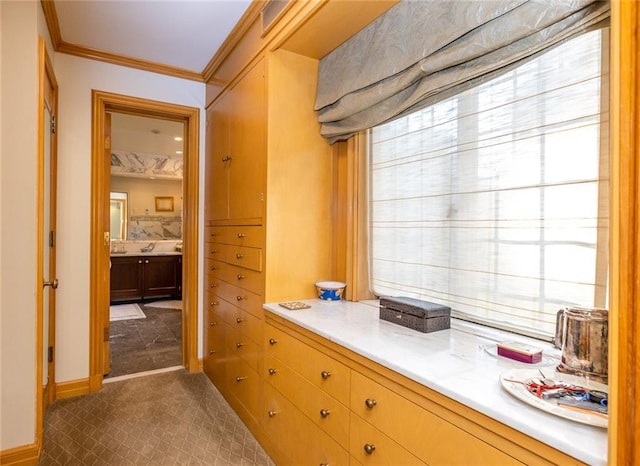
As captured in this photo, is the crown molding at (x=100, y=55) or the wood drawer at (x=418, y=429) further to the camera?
the crown molding at (x=100, y=55)

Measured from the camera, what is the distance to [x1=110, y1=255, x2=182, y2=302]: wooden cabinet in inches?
224

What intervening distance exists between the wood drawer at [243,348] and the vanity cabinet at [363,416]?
16 cm

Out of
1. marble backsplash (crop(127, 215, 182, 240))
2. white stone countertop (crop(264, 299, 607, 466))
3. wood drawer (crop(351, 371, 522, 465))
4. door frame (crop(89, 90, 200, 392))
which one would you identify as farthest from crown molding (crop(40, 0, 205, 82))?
marble backsplash (crop(127, 215, 182, 240))

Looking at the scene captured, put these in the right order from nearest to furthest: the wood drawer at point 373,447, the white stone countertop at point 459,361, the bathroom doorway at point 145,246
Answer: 1. the white stone countertop at point 459,361
2. the wood drawer at point 373,447
3. the bathroom doorway at point 145,246

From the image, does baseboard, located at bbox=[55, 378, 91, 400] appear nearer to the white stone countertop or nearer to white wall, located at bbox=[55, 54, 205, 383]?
white wall, located at bbox=[55, 54, 205, 383]

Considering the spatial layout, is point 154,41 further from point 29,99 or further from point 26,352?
point 26,352

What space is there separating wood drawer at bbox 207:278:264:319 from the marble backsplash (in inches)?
208

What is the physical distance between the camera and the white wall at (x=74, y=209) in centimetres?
262

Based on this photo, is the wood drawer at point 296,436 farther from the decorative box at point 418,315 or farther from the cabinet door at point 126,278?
the cabinet door at point 126,278

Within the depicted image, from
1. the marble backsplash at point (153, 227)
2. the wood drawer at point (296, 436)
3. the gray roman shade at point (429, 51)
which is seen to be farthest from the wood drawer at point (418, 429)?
the marble backsplash at point (153, 227)

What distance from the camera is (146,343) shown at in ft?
12.5

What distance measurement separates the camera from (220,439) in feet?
6.94

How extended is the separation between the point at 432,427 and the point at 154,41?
2.83 meters

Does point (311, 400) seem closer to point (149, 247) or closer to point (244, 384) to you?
point (244, 384)
